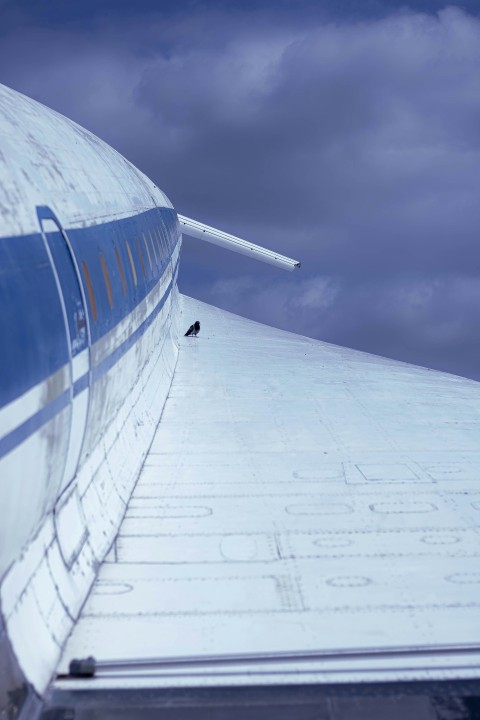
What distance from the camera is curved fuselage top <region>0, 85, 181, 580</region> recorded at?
486cm

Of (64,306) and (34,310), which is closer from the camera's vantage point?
(34,310)

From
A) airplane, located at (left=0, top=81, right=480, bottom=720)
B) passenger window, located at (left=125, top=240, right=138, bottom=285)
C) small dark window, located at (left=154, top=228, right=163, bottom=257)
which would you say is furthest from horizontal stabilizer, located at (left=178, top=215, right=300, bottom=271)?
passenger window, located at (left=125, top=240, right=138, bottom=285)

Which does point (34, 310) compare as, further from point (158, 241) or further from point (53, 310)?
point (158, 241)

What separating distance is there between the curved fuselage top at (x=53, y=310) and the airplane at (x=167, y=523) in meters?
0.03

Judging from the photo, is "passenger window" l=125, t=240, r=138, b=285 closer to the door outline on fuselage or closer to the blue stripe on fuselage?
the blue stripe on fuselage

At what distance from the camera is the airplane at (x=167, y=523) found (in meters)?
5.10

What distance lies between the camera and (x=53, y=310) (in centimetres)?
561

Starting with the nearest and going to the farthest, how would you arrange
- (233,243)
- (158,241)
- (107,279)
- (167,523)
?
(167,523), (107,279), (158,241), (233,243)

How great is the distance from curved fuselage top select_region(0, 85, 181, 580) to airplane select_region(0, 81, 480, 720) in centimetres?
3

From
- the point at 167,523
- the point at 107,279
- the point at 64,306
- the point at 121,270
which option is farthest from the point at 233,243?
the point at 64,306

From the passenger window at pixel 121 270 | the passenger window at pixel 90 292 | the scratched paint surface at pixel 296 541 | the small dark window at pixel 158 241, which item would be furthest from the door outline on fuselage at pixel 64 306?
the small dark window at pixel 158 241

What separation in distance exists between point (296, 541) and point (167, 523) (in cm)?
139

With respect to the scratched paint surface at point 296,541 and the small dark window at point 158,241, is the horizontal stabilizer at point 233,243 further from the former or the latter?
the scratched paint surface at point 296,541

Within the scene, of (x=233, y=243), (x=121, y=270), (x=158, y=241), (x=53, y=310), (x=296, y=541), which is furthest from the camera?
(x=233, y=243)
